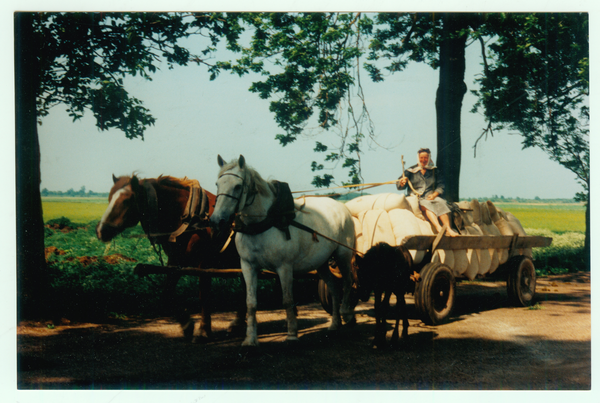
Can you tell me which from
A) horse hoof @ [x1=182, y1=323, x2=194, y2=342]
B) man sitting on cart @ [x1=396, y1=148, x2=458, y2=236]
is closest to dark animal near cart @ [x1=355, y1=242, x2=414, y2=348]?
man sitting on cart @ [x1=396, y1=148, x2=458, y2=236]

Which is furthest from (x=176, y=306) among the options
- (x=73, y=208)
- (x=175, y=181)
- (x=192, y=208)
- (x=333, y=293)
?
(x=73, y=208)

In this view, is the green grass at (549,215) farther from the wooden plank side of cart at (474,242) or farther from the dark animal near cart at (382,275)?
the dark animal near cart at (382,275)

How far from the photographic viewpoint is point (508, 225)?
8.08m

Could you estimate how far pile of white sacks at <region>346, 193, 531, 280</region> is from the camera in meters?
6.39

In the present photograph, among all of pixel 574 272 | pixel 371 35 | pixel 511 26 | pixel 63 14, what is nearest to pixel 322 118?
pixel 371 35

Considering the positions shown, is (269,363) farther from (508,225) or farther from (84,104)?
(508,225)

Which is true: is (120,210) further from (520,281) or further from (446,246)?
(520,281)

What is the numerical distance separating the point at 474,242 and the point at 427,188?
1079 millimetres

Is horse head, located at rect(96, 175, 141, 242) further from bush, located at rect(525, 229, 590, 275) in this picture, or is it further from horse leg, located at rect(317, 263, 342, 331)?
bush, located at rect(525, 229, 590, 275)

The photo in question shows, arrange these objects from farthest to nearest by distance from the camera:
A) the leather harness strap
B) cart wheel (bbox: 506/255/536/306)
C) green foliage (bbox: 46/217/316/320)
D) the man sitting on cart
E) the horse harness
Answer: cart wheel (bbox: 506/255/536/306) → green foliage (bbox: 46/217/316/320) → the man sitting on cart → the leather harness strap → the horse harness

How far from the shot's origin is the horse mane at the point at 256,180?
4988 mm

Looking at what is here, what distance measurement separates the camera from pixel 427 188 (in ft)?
22.9

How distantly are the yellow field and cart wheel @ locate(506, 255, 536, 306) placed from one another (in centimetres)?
657

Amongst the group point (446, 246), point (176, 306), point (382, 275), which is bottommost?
point (176, 306)
